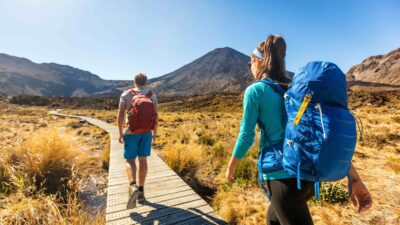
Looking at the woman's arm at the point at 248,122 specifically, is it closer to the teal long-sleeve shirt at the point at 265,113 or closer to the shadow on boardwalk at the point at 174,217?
the teal long-sleeve shirt at the point at 265,113

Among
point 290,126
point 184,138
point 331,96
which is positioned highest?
point 331,96

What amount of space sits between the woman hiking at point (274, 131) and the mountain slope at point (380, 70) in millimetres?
136179

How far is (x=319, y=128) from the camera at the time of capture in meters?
1.35

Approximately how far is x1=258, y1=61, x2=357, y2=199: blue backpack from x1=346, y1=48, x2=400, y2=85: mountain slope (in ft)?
447

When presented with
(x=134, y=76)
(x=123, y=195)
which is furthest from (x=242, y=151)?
(x=123, y=195)

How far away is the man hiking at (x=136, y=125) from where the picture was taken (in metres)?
3.31

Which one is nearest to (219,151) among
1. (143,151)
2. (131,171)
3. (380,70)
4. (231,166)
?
(143,151)

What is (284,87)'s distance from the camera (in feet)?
5.63

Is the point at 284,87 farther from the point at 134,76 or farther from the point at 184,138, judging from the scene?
the point at 184,138

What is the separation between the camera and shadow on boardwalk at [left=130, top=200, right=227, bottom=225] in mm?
3223

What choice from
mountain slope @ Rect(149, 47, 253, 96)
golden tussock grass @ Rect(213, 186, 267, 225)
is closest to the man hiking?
golden tussock grass @ Rect(213, 186, 267, 225)

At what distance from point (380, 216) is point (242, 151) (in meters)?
3.46

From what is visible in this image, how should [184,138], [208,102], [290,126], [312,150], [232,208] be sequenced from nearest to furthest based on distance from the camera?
[312,150], [290,126], [232,208], [184,138], [208,102]

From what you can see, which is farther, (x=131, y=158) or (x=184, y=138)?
(x=184, y=138)
